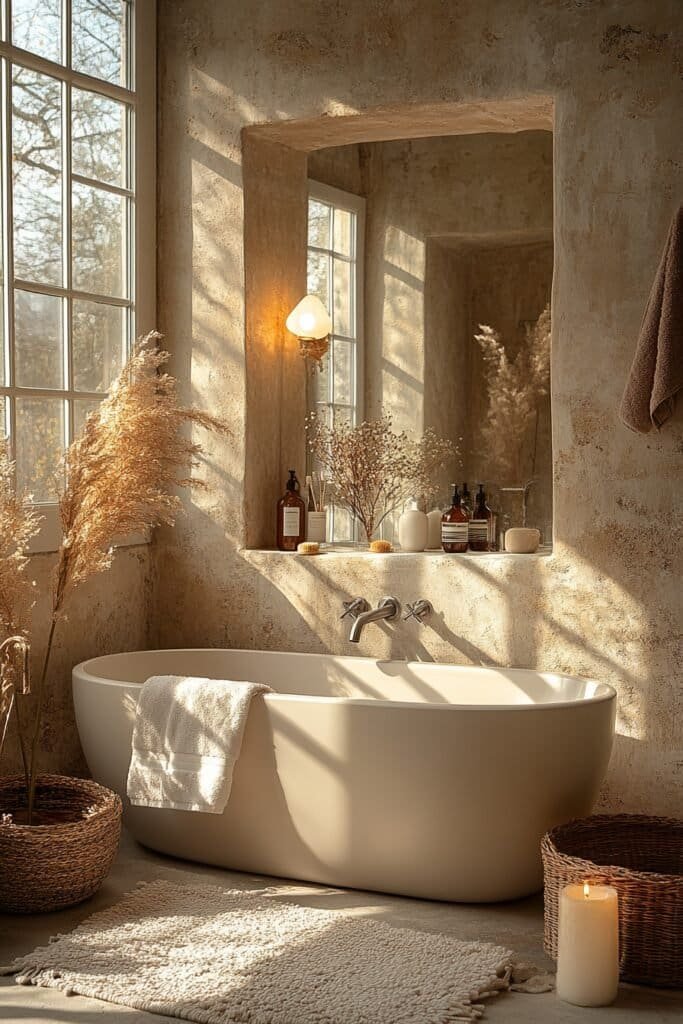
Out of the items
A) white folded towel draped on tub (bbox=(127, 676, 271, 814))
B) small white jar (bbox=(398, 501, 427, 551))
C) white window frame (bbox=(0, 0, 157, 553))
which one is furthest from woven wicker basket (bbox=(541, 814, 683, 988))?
white window frame (bbox=(0, 0, 157, 553))

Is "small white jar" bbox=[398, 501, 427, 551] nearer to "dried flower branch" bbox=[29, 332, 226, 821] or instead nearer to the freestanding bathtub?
the freestanding bathtub

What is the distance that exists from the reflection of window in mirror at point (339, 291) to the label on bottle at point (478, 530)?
2.56ft

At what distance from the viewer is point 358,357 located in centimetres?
462

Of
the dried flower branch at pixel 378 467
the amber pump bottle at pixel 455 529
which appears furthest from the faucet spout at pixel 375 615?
the dried flower branch at pixel 378 467

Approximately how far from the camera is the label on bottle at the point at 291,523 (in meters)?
4.22

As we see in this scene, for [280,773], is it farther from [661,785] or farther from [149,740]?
[661,785]

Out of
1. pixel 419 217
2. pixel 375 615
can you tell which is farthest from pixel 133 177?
pixel 375 615

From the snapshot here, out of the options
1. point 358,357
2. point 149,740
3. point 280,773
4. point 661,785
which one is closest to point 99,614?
point 149,740

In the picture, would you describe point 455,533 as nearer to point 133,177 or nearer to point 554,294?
point 554,294

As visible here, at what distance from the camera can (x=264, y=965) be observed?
8.95ft

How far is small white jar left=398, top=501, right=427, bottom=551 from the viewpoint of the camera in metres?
4.11

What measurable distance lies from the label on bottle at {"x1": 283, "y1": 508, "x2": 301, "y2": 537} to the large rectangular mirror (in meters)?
0.38

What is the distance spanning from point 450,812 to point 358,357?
2120 mm

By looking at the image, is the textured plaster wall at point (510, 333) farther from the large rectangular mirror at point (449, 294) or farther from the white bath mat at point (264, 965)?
the white bath mat at point (264, 965)
